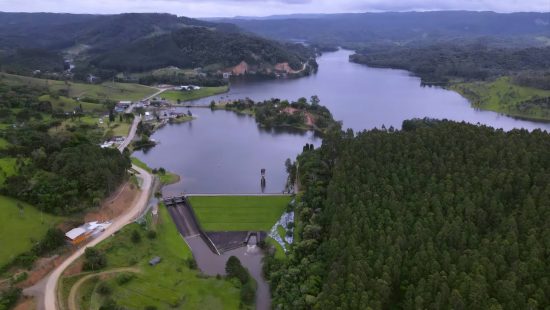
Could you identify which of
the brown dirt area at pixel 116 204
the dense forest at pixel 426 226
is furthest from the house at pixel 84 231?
the dense forest at pixel 426 226

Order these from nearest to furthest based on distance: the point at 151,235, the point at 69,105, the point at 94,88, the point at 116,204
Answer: the point at 151,235, the point at 116,204, the point at 69,105, the point at 94,88

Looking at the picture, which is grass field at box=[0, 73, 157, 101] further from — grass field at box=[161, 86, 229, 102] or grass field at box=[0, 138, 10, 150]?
grass field at box=[0, 138, 10, 150]

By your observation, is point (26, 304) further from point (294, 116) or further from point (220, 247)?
point (294, 116)

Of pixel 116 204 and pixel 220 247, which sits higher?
pixel 116 204

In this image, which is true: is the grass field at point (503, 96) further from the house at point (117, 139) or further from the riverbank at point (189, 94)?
the house at point (117, 139)

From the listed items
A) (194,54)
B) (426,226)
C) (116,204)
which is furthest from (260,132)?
(194,54)

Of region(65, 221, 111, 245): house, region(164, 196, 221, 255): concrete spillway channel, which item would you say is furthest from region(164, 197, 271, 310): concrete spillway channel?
region(65, 221, 111, 245): house

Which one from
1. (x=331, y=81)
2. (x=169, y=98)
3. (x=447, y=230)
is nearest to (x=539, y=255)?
(x=447, y=230)

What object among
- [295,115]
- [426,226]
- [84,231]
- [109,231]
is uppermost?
[426,226]

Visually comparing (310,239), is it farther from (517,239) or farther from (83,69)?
(83,69)
